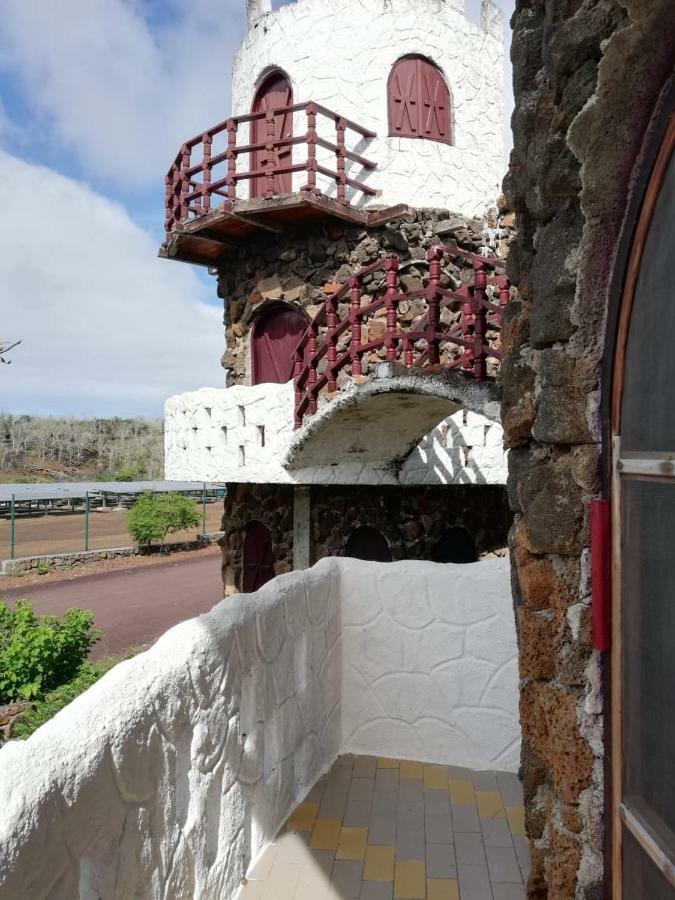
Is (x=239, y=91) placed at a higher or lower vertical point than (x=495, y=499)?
higher

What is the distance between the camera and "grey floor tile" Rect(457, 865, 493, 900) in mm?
3291

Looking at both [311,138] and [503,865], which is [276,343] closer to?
[311,138]

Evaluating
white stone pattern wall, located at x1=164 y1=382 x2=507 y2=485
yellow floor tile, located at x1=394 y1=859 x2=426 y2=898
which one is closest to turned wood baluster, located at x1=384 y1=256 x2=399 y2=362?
white stone pattern wall, located at x1=164 y1=382 x2=507 y2=485

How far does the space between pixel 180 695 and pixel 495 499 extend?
27.3 feet

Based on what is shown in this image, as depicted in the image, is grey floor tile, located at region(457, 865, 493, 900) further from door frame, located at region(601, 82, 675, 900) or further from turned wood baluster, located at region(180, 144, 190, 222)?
turned wood baluster, located at region(180, 144, 190, 222)

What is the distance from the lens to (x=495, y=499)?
10492 millimetres

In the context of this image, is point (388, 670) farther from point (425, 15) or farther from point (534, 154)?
point (425, 15)

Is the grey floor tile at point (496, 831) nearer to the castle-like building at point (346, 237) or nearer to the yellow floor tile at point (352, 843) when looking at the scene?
the yellow floor tile at point (352, 843)

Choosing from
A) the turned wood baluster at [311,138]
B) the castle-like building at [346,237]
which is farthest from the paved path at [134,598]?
the turned wood baluster at [311,138]

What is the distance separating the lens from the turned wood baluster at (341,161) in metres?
8.99

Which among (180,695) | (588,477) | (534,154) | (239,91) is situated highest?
(239,91)

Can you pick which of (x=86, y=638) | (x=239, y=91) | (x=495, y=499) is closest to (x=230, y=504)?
(x=86, y=638)

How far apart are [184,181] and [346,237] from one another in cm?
233

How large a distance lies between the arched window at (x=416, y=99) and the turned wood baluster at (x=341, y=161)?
1075 mm
